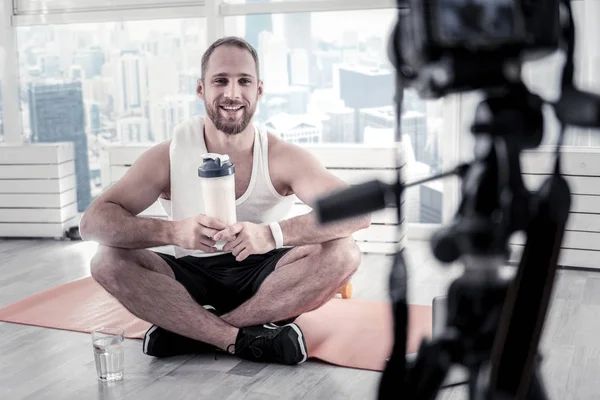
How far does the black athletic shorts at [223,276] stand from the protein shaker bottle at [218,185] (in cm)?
38

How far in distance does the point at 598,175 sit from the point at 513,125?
3128 mm

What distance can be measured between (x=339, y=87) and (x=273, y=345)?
7.26ft

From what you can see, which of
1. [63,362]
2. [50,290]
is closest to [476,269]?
[63,362]

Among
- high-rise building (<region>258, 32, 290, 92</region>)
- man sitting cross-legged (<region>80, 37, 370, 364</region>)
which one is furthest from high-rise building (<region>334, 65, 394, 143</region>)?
man sitting cross-legged (<region>80, 37, 370, 364</region>)

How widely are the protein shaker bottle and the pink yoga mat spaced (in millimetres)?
527

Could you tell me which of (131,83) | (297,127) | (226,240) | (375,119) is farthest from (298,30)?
(226,240)

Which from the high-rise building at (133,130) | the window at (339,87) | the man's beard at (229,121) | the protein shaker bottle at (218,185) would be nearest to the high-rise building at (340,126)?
the window at (339,87)

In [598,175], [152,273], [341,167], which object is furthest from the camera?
[341,167]

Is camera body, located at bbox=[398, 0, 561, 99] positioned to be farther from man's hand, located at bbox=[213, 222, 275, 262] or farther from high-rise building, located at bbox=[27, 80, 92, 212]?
high-rise building, located at bbox=[27, 80, 92, 212]

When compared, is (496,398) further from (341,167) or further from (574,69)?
→ (341,167)

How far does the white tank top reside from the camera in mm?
2617

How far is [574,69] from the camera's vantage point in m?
0.67

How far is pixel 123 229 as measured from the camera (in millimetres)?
2473

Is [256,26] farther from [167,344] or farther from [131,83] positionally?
[167,344]
